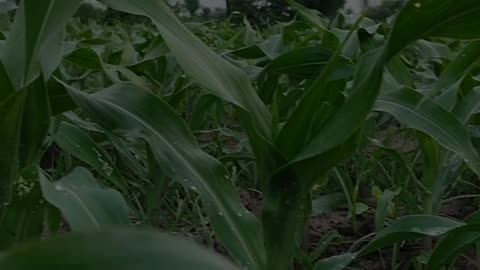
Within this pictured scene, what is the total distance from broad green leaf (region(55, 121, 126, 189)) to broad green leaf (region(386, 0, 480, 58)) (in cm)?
45

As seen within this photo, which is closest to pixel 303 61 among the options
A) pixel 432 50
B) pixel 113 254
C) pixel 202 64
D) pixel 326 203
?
pixel 326 203

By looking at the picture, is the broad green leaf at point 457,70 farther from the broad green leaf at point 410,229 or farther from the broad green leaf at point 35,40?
the broad green leaf at point 35,40

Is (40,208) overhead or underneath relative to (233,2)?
overhead

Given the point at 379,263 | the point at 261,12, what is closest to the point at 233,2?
the point at 261,12

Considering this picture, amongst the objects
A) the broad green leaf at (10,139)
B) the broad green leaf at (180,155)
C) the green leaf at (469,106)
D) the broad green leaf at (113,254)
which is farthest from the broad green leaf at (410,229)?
the broad green leaf at (113,254)

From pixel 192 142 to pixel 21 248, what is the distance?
1.93 feet

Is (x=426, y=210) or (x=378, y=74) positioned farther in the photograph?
Answer: (x=426, y=210)

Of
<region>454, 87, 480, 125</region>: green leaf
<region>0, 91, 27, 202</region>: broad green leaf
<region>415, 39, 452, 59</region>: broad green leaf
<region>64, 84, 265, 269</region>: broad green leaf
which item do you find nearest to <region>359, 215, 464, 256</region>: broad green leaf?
<region>64, 84, 265, 269</region>: broad green leaf

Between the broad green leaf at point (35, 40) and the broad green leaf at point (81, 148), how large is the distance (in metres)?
0.24

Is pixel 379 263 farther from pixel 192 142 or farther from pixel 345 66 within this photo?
pixel 192 142

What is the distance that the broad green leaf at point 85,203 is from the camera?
0.61 m

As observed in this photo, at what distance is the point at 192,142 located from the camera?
0.79 metres

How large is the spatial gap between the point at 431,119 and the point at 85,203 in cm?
46

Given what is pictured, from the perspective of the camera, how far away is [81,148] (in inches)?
39.4
